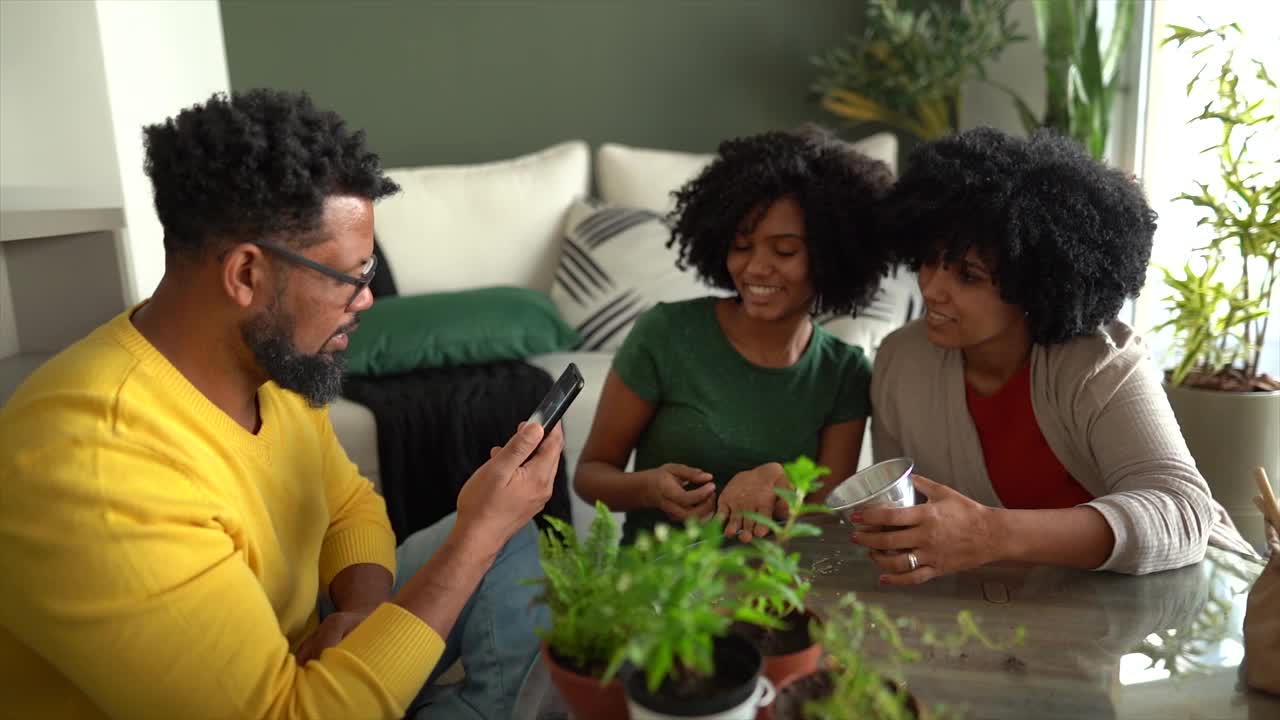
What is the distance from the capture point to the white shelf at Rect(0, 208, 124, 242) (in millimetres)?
1689

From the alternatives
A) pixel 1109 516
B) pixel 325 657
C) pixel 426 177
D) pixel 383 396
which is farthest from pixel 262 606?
pixel 426 177

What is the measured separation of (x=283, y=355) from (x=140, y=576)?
32 cm

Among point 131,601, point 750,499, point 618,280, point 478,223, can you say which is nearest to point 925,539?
point 750,499

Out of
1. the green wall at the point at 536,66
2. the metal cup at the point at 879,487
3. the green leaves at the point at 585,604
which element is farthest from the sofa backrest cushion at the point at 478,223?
the green leaves at the point at 585,604

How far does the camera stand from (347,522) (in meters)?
1.49

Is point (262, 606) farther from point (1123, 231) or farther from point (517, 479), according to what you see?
point (1123, 231)

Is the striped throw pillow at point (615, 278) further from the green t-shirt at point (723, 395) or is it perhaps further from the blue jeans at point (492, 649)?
the blue jeans at point (492, 649)

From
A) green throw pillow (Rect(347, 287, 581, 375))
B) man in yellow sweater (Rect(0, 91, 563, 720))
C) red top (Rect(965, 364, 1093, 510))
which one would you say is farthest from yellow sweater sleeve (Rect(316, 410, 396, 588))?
green throw pillow (Rect(347, 287, 581, 375))

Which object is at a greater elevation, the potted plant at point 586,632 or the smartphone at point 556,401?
the smartphone at point 556,401

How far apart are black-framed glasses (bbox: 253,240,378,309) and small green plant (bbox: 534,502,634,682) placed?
19.4 inches

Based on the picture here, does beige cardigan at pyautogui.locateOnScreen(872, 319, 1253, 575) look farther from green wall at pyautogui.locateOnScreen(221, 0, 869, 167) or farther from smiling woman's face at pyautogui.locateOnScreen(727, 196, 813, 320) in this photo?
green wall at pyautogui.locateOnScreen(221, 0, 869, 167)

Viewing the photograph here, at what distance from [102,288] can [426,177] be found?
1.41 m

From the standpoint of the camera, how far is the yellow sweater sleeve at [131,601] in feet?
3.10

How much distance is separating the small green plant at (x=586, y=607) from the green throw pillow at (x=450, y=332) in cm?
195
